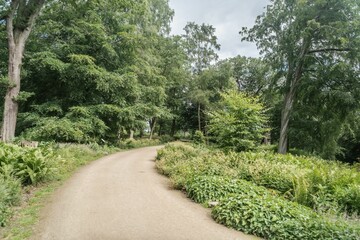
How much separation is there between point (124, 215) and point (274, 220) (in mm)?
3231

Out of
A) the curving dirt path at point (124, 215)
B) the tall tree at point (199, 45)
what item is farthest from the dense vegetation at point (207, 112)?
the tall tree at point (199, 45)

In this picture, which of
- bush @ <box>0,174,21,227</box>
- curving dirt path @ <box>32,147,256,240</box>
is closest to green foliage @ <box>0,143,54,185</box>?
bush @ <box>0,174,21,227</box>

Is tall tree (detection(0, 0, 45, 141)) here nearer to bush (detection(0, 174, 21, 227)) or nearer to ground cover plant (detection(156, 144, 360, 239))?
bush (detection(0, 174, 21, 227))

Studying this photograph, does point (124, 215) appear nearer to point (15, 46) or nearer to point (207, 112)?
point (207, 112)

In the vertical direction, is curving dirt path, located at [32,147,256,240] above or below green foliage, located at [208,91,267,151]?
below

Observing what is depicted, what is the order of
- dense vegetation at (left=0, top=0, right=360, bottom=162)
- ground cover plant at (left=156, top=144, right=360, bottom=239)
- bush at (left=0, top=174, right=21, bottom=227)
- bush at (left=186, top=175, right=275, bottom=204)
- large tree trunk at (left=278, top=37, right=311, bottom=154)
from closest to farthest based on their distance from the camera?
ground cover plant at (left=156, top=144, right=360, bottom=239) → bush at (left=0, top=174, right=21, bottom=227) → bush at (left=186, top=175, right=275, bottom=204) → dense vegetation at (left=0, top=0, right=360, bottom=162) → large tree trunk at (left=278, top=37, right=311, bottom=154)

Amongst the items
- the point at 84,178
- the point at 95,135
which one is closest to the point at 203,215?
the point at 84,178

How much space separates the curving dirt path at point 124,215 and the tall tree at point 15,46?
8.10m

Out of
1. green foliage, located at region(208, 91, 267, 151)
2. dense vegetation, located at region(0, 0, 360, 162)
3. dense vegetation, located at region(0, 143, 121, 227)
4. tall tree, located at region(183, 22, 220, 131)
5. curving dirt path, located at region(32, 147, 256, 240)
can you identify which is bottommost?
curving dirt path, located at region(32, 147, 256, 240)

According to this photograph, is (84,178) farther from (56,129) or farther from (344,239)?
(344,239)

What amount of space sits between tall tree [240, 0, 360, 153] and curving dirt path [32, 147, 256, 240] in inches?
574

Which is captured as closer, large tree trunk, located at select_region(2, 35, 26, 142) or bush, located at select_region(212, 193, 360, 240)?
bush, located at select_region(212, 193, 360, 240)

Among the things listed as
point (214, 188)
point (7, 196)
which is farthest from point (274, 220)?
point (7, 196)

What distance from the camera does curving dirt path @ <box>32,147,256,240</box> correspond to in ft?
15.6
